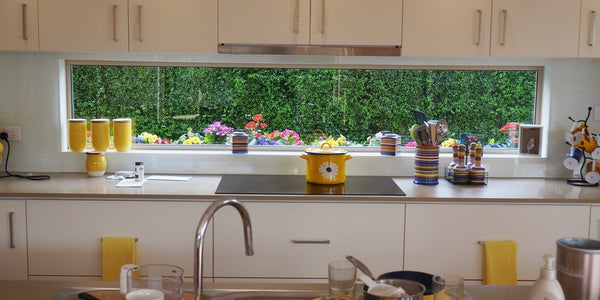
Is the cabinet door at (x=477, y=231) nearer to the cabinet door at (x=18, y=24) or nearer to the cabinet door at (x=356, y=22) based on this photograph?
the cabinet door at (x=356, y=22)

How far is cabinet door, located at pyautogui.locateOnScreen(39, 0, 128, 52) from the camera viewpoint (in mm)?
3146

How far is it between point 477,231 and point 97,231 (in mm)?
1855

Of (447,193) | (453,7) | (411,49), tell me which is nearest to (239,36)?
(411,49)

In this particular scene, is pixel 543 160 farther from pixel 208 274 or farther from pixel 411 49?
pixel 208 274

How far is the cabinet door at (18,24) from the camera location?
3.14 m

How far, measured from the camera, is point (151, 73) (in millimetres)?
3641

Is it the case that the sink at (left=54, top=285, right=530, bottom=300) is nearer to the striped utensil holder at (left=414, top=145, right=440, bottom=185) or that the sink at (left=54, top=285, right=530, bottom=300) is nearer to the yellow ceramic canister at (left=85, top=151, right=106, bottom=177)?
the striped utensil holder at (left=414, top=145, right=440, bottom=185)

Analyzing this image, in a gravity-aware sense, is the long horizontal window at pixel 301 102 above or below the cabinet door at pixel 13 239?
above

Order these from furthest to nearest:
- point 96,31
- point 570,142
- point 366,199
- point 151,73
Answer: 1. point 151,73
2. point 570,142
3. point 96,31
4. point 366,199

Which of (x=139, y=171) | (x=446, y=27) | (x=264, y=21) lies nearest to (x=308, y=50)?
(x=264, y=21)

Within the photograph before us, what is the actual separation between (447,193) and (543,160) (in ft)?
3.07

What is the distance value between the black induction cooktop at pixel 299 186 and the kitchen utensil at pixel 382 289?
1607 mm

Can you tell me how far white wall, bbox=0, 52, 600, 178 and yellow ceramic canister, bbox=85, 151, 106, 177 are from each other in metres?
0.14

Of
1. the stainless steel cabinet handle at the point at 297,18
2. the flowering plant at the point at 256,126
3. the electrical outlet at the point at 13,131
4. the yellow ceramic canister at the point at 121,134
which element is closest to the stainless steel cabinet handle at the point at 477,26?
the stainless steel cabinet handle at the point at 297,18
